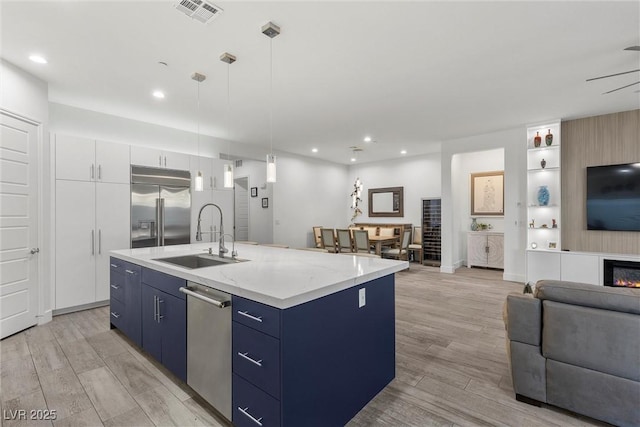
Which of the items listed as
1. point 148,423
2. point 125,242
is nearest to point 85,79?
point 125,242

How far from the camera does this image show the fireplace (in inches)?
166

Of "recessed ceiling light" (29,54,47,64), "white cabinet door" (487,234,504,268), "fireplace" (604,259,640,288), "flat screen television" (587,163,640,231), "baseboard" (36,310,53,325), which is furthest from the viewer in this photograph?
"white cabinet door" (487,234,504,268)

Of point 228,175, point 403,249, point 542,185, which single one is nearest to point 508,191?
point 542,185

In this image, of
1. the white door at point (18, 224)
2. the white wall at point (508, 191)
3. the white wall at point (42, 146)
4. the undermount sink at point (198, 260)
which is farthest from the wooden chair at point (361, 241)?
the white door at point (18, 224)

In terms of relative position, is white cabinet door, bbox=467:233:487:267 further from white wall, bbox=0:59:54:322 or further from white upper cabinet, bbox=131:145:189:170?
white wall, bbox=0:59:54:322

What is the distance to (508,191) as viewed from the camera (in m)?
5.48

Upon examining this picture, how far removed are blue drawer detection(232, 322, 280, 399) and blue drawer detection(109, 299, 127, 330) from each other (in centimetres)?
194

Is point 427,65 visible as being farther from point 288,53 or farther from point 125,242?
point 125,242

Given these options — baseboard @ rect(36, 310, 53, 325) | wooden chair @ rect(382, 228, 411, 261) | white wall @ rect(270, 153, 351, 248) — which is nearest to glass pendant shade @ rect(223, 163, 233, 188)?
baseboard @ rect(36, 310, 53, 325)

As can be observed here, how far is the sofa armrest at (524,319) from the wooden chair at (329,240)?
494 cm

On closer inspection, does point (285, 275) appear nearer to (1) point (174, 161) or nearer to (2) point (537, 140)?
(1) point (174, 161)

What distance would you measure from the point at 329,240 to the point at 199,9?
17.5 ft

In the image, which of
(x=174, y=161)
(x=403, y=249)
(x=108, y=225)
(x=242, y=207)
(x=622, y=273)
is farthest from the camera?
(x=242, y=207)

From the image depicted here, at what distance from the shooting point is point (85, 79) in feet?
11.1
